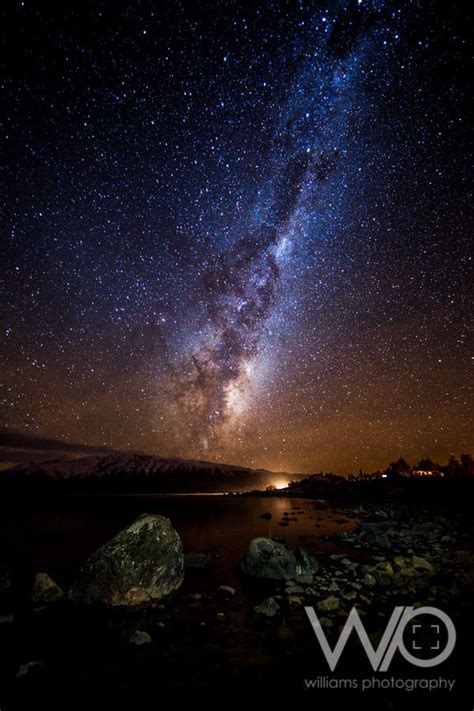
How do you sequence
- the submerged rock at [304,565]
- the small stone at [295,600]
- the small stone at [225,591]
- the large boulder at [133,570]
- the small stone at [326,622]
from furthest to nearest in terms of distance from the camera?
the submerged rock at [304,565] < the small stone at [225,591] < the large boulder at [133,570] < the small stone at [295,600] < the small stone at [326,622]

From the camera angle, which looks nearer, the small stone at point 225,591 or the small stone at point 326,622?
the small stone at point 326,622

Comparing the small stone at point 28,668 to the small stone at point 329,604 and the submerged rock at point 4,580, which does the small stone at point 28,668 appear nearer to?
the submerged rock at point 4,580

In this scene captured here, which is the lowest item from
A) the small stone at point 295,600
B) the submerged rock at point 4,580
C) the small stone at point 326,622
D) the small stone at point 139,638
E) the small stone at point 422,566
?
the submerged rock at point 4,580

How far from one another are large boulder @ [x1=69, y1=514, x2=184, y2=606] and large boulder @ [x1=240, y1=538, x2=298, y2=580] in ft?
8.58

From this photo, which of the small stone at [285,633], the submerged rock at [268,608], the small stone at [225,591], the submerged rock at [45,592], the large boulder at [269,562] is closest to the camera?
the small stone at [285,633]

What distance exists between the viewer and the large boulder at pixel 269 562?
35.3 feet

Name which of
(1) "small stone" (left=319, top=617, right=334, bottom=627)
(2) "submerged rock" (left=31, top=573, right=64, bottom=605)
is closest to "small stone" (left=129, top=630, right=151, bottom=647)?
(1) "small stone" (left=319, top=617, right=334, bottom=627)

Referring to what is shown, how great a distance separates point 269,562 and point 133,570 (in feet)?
15.6

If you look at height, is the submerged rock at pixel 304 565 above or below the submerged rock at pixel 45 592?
above

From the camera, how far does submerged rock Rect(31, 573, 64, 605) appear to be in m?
9.23

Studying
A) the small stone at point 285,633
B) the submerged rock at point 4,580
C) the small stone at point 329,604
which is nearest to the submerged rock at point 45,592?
the submerged rock at point 4,580

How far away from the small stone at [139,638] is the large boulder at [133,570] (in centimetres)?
211

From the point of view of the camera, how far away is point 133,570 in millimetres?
9031

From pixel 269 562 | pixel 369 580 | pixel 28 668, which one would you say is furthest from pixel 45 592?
pixel 369 580
